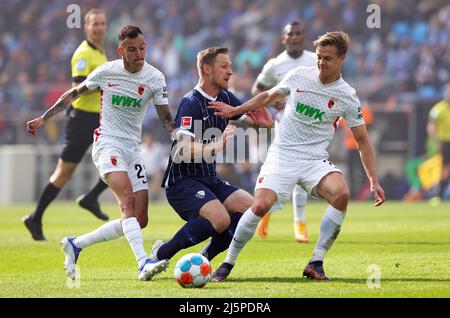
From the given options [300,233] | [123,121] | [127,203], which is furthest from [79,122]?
[127,203]

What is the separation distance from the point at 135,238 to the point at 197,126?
1126 millimetres

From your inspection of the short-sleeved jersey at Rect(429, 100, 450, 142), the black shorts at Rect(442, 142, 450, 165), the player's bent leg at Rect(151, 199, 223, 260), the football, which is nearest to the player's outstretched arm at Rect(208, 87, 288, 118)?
the player's bent leg at Rect(151, 199, 223, 260)

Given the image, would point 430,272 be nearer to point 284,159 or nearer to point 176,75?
point 284,159

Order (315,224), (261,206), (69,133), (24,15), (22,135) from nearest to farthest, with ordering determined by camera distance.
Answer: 1. (261,206)
2. (69,133)
3. (315,224)
4. (22,135)
5. (24,15)

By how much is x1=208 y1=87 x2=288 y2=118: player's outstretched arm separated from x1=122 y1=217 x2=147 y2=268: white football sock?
124 cm

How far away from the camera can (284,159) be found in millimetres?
8719

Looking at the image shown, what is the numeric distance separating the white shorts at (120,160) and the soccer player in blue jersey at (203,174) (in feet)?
1.35

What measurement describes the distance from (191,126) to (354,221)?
25.1ft

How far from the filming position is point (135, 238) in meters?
8.66

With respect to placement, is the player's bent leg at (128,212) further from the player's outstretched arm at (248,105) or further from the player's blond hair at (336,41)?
the player's blond hair at (336,41)

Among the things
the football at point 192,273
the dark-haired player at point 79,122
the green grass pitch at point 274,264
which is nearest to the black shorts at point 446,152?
the green grass pitch at point 274,264

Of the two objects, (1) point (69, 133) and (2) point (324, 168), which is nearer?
(2) point (324, 168)

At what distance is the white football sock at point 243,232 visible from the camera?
27.6 feet
